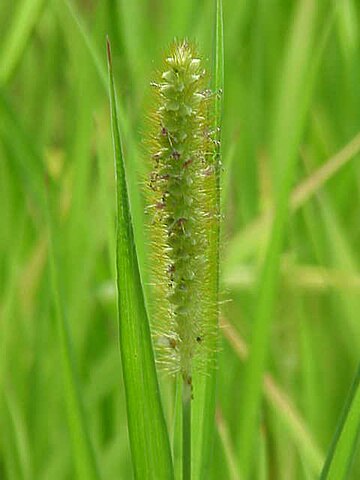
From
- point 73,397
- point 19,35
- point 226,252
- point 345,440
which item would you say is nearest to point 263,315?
point 73,397

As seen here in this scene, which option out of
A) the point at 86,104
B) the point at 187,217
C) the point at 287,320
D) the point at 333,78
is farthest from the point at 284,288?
the point at 187,217

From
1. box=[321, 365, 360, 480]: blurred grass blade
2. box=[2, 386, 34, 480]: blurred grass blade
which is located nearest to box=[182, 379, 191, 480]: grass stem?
box=[321, 365, 360, 480]: blurred grass blade

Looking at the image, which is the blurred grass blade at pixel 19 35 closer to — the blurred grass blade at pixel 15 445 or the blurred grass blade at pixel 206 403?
the blurred grass blade at pixel 15 445

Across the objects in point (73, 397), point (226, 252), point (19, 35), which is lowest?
point (73, 397)

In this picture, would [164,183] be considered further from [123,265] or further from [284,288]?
[284,288]

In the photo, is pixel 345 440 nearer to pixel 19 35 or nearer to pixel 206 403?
pixel 206 403

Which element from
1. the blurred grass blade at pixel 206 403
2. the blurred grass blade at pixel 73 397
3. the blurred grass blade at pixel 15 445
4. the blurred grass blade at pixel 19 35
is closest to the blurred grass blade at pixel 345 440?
the blurred grass blade at pixel 206 403
